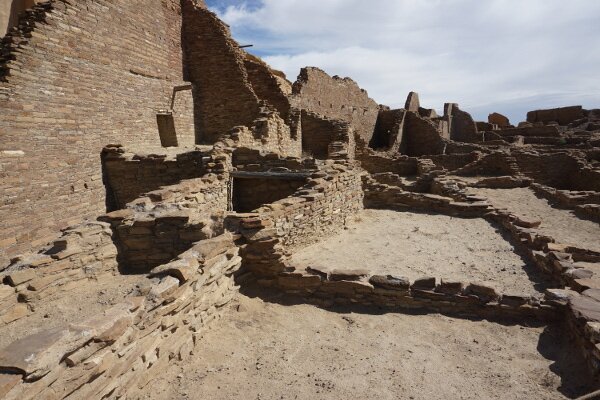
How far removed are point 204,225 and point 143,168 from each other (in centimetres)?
609

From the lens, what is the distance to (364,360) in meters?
4.23

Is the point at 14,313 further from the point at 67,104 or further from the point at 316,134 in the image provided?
the point at 316,134

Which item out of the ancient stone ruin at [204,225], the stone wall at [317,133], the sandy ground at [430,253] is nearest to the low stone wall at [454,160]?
the ancient stone ruin at [204,225]

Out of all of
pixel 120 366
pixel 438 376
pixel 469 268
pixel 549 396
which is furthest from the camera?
pixel 469 268

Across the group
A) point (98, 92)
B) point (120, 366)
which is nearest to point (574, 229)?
point (120, 366)

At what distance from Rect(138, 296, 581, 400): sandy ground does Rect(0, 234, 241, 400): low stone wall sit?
266 mm

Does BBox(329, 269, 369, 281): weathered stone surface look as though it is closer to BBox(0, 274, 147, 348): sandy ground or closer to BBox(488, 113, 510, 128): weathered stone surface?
BBox(0, 274, 147, 348): sandy ground

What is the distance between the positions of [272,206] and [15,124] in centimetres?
629

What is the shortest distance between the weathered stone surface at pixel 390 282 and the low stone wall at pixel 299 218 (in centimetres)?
147

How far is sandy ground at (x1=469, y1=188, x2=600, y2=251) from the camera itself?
8.64 meters

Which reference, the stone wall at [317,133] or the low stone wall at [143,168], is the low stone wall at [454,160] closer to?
the stone wall at [317,133]

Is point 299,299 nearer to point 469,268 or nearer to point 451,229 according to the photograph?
point 469,268

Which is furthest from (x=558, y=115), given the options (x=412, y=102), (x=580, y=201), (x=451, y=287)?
(x=451, y=287)

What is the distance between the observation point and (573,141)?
78.8 feet
